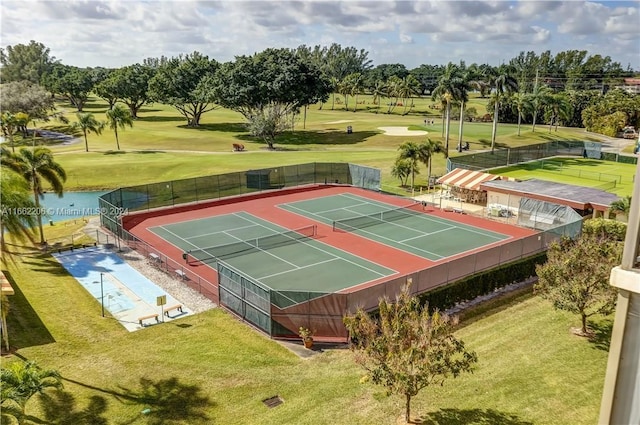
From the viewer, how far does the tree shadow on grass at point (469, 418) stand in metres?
14.4

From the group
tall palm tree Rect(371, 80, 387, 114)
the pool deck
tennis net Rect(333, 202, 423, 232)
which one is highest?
tall palm tree Rect(371, 80, 387, 114)

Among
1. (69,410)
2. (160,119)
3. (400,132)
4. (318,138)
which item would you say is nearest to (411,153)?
(318,138)

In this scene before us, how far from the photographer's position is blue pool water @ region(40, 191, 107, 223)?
133ft

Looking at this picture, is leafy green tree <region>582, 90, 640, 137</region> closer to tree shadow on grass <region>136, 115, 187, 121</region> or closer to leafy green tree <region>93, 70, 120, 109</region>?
tree shadow on grass <region>136, 115, 187, 121</region>

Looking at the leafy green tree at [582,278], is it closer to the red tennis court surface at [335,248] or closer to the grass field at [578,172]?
the red tennis court surface at [335,248]

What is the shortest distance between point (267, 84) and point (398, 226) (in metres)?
48.5

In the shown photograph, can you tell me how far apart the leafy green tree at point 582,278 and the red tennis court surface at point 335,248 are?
4257 mm

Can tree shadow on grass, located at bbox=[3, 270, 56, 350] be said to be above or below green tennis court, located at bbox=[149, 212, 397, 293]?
below

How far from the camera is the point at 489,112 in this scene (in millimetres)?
98375

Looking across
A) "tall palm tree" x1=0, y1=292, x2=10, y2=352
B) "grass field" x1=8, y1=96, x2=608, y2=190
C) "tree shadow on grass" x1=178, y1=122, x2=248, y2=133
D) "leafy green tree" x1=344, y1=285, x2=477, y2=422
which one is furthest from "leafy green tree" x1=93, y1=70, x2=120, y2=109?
"leafy green tree" x1=344, y1=285, x2=477, y2=422

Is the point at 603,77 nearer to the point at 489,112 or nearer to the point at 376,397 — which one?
the point at 489,112

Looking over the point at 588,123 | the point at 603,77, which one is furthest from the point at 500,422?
the point at 603,77

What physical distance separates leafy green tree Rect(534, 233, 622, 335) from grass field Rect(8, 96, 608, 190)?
98.2 feet

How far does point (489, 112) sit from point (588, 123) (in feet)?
56.2
